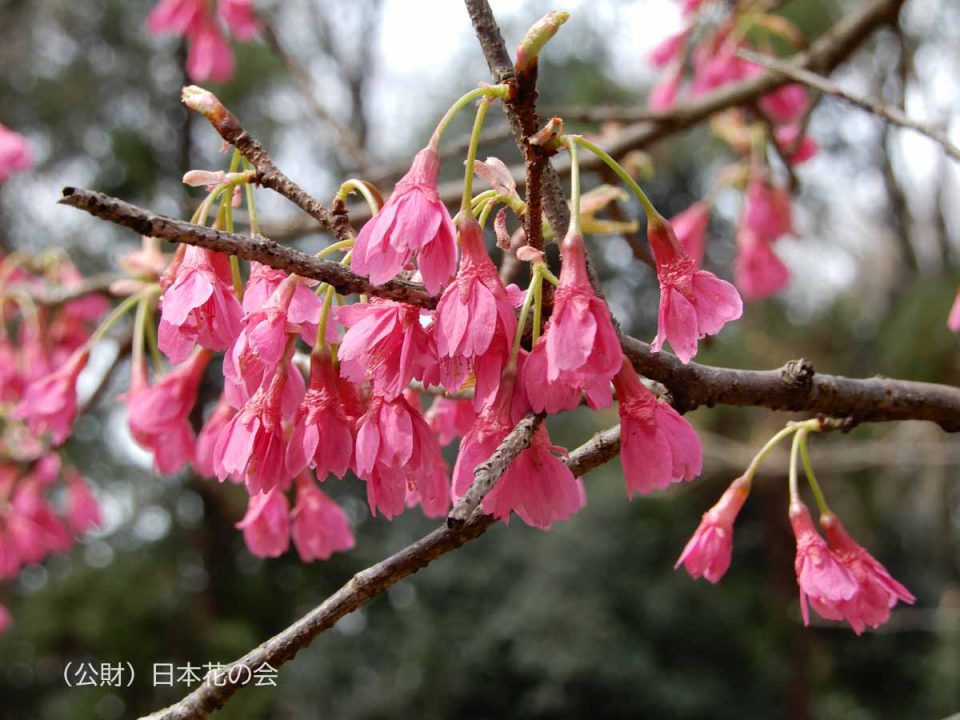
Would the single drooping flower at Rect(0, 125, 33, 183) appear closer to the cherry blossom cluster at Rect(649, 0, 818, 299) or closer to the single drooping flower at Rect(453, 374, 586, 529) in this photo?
the cherry blossom cluster at Rect(649, 0, 818, 299)

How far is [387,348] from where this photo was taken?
0.45m

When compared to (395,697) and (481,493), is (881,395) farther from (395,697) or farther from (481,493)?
(395,697)

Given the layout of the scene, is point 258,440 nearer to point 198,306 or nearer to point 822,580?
point 198,306

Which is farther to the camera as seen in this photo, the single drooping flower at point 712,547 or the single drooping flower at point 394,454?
the single drooping flower at point 712,547

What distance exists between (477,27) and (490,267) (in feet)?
0.44

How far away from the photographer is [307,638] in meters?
0.44

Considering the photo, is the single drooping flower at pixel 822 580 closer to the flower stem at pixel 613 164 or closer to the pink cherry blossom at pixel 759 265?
the flower stem at pixel 613 164

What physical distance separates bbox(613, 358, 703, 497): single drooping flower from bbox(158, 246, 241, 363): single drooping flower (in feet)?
0.73

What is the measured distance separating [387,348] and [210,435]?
0.35 meters

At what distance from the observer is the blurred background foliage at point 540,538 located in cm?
446

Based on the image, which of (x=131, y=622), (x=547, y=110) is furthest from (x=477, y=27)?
(x=131, y=622)

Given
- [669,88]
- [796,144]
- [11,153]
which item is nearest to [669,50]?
[669,88]

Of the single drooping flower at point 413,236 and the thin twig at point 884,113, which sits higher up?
the single drooping flower at point 413,236

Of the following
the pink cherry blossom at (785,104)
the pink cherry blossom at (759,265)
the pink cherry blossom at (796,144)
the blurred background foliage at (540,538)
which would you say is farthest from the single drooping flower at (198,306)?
the blurred background foliage at (540,538)
